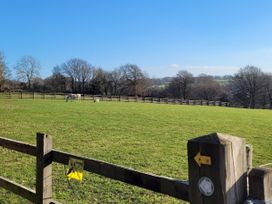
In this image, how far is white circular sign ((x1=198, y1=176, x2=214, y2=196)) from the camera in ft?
7.41

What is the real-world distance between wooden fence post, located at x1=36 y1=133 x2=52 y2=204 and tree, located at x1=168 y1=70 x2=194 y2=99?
339 feet

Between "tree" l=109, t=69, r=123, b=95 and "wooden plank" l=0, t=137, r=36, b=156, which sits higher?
"tree" l=109, t=69, r=123, b=95

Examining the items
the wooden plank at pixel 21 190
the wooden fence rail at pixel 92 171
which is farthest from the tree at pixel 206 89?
the wooden fence rail at pixel 92 171

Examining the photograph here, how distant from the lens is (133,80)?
10819cm

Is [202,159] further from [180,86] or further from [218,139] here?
[180,86]

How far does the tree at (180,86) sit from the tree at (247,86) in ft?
43.5

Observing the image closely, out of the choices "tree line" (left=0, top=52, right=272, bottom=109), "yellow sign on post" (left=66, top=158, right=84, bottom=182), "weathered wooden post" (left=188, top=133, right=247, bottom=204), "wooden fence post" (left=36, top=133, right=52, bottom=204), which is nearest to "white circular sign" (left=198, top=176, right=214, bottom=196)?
"weathered wooden post" (left=188, top=133, right=247, bottom=204)

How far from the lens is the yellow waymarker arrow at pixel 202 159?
224 cm

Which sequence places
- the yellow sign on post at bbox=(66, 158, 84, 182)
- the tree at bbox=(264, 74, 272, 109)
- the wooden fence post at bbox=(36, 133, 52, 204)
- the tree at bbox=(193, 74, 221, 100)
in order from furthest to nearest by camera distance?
the tree at bbox=(193, 74, 221, 100) < the tree at bbox=(264, 74, 272, 109) < the wooden fence post at bbox=(36, 133, 52, 204) < the yellow sign on post at bbox=(66, 158, 84, 182)

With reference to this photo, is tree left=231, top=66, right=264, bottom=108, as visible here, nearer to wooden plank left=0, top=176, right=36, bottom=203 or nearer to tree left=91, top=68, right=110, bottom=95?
tree left=91, top=68, right=110, bottom=95

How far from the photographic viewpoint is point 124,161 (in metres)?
10.3

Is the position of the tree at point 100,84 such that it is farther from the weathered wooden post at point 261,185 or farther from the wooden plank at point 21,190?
the weathered wooden post at point 261,185

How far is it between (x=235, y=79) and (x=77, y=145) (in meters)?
96.3

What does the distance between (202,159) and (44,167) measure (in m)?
2.57
